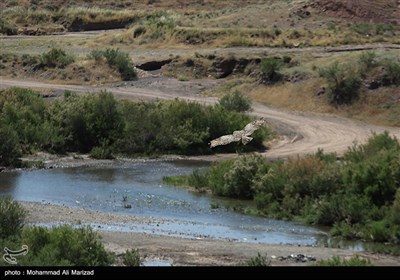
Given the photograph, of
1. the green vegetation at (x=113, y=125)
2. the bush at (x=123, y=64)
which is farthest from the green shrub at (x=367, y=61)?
the bush at (x=123, y=64)

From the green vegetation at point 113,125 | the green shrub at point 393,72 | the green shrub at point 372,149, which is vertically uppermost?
the green shrub at point 372,149

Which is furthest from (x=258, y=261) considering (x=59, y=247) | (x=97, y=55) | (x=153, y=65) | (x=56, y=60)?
(x=56, y=60)

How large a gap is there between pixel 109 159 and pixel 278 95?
13.4m

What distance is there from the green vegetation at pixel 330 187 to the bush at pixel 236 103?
1384 cm

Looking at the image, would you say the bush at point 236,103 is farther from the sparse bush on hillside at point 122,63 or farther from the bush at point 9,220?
the bush at point 9,220

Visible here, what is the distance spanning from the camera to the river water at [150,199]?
93.0ft

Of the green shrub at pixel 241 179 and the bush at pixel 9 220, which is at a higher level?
the bush at pixel 9 220

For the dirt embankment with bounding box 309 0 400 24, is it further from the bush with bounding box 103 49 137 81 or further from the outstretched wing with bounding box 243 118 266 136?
the outstretched wing with bounding box 243 118 266 136

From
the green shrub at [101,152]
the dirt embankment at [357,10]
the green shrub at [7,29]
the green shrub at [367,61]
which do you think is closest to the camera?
the green shrub at [101,152]

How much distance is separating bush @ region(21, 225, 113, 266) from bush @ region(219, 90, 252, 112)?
92.6 feet

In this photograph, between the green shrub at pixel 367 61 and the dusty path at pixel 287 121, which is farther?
the green shrub at pixel 367 61

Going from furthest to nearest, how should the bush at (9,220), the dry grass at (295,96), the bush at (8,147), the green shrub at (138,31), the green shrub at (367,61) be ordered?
1. the green shrub at (138,31)
2. the green shrub at (367,61)
3. the dry grass at (295,96)
4. the bush at (8,147)
5. the bush at (9,220)

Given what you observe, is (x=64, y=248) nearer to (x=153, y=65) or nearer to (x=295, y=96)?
(x=295, y=96)

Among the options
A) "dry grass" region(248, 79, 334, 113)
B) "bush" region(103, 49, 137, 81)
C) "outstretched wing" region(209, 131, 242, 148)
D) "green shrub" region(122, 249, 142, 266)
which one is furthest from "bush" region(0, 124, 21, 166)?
"green shrub" region(122, 249, 142, 266)
